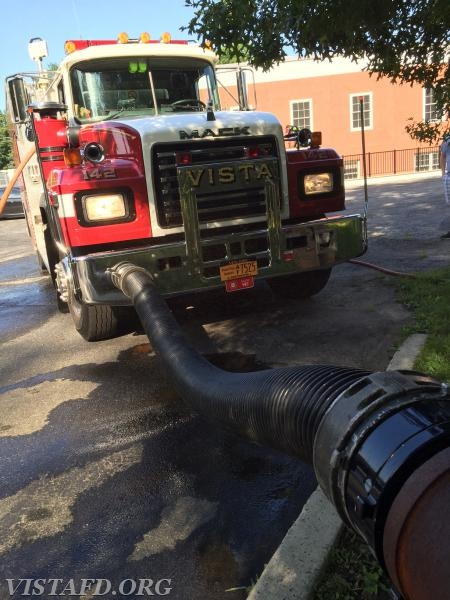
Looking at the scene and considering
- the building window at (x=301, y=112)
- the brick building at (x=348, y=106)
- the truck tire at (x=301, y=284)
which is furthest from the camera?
the building window at (x=301, y=112)

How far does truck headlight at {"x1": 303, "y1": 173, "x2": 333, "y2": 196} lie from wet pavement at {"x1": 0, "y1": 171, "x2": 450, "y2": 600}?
1332mm

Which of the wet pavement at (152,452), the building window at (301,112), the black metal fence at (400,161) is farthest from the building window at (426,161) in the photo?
the wet pavement at (152,452)

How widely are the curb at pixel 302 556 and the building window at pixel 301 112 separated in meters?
24.9

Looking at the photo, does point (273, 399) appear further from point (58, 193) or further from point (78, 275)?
point (58, 193)

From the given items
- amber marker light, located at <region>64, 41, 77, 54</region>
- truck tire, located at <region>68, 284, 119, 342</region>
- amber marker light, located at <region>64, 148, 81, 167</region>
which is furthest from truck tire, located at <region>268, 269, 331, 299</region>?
amber marker light, located at <region>64, 41, 77, 54</region>

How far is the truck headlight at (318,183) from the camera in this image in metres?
5.18

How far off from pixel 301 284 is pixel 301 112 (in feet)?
70.8

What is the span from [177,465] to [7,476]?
3.44ft

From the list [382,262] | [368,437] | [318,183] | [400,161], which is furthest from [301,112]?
[368,437]

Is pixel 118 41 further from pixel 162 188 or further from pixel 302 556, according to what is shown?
pixel 302 556

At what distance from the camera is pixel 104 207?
14.1 feet

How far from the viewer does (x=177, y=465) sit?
10.2 ft

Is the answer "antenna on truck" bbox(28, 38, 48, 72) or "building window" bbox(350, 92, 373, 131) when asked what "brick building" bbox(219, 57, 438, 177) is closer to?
"building window" bbox(350, 92, 373, 131)

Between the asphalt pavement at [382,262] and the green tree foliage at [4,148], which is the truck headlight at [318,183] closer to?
the asphalt pavement at [382,262]
